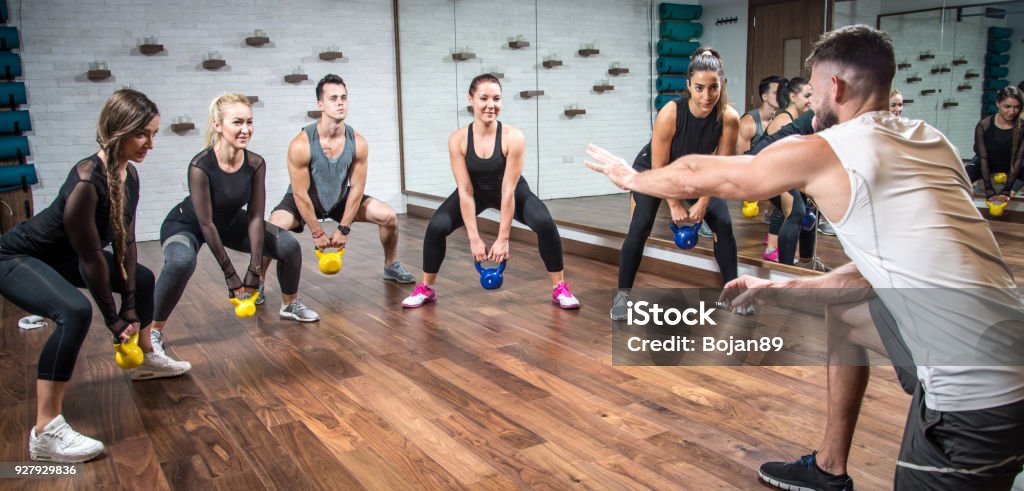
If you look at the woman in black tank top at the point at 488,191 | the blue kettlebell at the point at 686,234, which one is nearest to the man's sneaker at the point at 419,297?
the woman in black tank top at the point at 488,191

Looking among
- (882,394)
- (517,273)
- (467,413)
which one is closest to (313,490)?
(467,413)

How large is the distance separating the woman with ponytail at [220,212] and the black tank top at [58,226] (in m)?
0.72

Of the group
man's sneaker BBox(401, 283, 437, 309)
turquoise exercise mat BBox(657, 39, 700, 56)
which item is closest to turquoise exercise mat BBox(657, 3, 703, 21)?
turquoise exercise mat BBox(657, 39, 700, 56)

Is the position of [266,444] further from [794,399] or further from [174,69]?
[174,69]

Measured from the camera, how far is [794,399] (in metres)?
2.70

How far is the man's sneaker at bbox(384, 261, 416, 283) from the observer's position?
15.4 ft

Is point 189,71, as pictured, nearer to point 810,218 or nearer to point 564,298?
point 564,298

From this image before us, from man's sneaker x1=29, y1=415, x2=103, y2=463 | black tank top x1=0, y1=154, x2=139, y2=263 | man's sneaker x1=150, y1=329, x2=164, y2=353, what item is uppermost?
black tank top x1=0, y1=154, x2=139, y2=263

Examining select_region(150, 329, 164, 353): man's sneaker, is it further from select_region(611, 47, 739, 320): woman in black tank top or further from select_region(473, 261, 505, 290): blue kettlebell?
select_region(611, 47, 739, 320): woman in black tank top

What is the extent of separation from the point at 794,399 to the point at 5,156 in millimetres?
6013

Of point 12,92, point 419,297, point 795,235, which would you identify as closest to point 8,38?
point 12,92

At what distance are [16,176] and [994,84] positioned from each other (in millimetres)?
6530

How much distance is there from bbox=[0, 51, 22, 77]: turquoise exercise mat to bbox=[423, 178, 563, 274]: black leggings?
12.9 feet

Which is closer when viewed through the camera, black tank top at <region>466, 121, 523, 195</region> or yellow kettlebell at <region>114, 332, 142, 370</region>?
yellow kettlebell at <region>114, 332, 142, 370</region>
